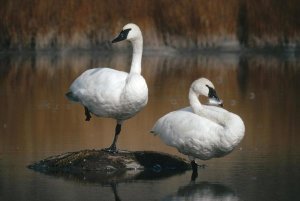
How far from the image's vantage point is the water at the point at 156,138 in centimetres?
1272

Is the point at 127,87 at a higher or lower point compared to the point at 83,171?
higher

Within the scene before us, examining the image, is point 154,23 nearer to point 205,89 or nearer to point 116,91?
point 116,91

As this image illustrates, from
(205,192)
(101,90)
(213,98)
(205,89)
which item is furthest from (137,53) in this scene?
(205,192)

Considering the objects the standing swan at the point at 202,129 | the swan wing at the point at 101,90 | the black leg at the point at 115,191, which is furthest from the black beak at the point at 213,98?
the black leg at the point at 115,191

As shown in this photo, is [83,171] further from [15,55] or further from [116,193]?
[15,55]

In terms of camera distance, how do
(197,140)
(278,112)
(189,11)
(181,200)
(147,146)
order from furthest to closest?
(189,11) < (278,112) < (147,146) < (197,140) < (181,200)

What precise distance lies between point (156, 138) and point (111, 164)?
7.32ft

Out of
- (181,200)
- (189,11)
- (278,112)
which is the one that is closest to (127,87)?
(181,200)

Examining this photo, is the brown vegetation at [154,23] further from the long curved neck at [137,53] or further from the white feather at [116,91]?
the white feather at [116,91]

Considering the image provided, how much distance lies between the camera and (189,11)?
3388 cm

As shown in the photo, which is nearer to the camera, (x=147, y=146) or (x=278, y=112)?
(x=147, y=146)

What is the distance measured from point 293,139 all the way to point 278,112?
3189 mm

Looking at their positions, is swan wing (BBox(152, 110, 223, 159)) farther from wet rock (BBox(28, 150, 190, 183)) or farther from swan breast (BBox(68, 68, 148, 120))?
swan breast (BBox(68, 68, 148, 120))

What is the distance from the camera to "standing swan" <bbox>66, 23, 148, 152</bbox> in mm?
14164
